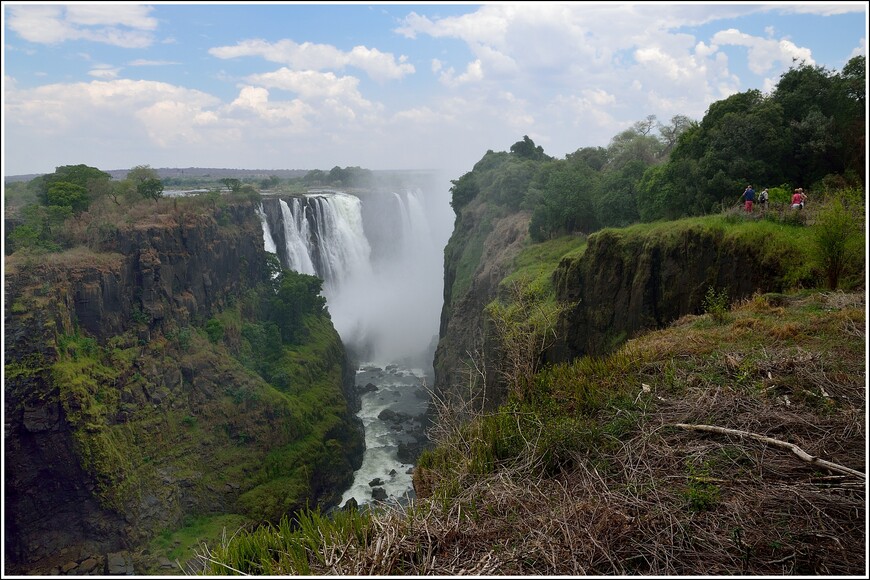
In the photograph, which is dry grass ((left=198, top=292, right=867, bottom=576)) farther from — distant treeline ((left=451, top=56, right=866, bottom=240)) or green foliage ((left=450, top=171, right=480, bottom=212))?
green foliage ((left=450, top=171, right=480, bottom=212))

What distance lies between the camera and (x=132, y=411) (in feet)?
70.5

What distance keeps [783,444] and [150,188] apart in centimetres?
2798

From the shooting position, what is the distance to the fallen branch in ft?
16.9

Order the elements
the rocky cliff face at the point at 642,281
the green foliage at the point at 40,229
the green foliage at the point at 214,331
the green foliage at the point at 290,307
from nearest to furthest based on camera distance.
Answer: the rocky cliff face at the point at 642,281
the green foliage at the point at 40,229
the green foliage at the point at 214,331
the green foliage at the point at 290,307

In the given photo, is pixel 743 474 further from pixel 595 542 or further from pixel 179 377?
pixel 179 377

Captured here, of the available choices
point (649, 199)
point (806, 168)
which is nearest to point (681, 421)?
point (806, 168)

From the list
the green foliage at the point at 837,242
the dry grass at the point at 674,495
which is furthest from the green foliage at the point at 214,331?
the green foliage at the point at 837,242

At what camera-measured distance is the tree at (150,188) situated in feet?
86.5

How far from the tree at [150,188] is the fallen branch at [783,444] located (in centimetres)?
2676

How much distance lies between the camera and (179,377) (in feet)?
79.3

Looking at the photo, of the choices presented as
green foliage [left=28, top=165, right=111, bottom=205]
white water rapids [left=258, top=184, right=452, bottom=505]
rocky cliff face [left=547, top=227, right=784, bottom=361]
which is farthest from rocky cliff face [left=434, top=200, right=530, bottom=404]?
green foliage [left=28, top=165, right=111, bottom=205]

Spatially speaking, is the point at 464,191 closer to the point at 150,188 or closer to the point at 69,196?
the point at 150,188

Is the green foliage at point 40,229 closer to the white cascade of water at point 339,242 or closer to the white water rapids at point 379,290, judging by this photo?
the white water rapids at point 379,290

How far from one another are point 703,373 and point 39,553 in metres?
21.6
